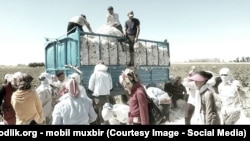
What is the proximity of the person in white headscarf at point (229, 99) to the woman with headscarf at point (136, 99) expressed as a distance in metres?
2.47

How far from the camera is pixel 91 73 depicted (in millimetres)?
8734

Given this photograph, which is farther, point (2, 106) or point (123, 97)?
point (123, 97)

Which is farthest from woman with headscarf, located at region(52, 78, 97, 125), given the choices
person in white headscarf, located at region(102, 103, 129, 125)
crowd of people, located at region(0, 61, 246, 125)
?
person in white headscarf, located at region(102, 103, 129, 125)

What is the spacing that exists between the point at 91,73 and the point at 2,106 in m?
3.26

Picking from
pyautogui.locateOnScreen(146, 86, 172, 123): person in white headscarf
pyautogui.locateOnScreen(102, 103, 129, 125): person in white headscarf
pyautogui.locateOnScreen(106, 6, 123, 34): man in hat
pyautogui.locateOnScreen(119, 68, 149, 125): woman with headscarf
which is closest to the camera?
pyautogui.locateOnScreen(119, 68, 149, 125): woman with headscarf

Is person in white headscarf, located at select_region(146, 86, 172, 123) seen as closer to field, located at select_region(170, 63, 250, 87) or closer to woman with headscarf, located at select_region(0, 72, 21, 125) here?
woman with headscarf, located at select_region(0, 72, 21, 125)

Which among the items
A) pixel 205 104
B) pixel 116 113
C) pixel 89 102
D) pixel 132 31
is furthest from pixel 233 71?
pixel 89 102

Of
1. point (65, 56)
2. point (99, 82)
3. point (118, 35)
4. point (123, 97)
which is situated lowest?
point (123, 97)

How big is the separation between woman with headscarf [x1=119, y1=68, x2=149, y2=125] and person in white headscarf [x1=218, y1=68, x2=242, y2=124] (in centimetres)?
247

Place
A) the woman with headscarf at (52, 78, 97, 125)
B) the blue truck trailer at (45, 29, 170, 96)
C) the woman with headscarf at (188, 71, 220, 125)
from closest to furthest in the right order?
1. the woman with headscarf at (52, 78, 97, 125)
2. the woman with headscarf at (188, 71, 220, 125)
3. the blue truck trailer at (45, 29, 170, 96)

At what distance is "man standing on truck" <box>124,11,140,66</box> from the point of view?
9.89 m

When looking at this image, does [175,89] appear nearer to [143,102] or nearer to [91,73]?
[91,73]

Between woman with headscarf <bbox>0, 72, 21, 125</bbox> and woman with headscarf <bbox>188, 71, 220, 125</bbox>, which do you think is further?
woman with headscarf <bbox>0, 72, 21, 125</bbox>

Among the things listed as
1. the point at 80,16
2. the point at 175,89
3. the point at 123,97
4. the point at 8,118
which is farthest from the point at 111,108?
the point at 175,89
